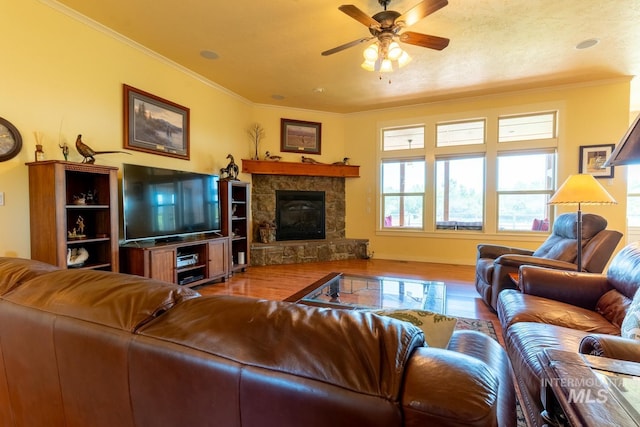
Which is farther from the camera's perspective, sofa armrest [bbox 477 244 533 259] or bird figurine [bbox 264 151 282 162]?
bird figurine [bbox 264 151 282 162]

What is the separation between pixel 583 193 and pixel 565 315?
1291mm

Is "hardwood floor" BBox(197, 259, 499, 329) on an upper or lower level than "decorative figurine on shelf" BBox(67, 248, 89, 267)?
lower

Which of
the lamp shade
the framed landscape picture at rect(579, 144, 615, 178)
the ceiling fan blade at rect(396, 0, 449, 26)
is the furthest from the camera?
the framed landscape picture at rect(579, 144, 615, 178)

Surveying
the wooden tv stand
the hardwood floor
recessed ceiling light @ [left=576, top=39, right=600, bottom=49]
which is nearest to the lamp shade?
the hardwood floor

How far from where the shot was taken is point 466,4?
8.77 ft

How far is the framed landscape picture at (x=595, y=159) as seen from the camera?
432 cm

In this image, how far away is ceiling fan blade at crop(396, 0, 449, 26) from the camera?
2.14 meters

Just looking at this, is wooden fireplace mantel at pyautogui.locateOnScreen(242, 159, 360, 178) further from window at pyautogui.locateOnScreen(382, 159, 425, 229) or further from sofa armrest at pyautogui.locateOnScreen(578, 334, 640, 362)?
sofa armrest at pyautogui.locateOnScreen(578, 334, 640, 362)

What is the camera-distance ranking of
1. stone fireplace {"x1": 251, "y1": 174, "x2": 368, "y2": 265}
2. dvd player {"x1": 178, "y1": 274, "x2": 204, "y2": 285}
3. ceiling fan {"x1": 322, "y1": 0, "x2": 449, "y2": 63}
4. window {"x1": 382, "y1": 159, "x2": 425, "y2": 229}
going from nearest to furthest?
ceiling fan {"x1": 322, "y1": 0, "x2": 449, "y2": 63}, dvd player {"x1": 178, "y1": 274, "x2": 204, "y2": 285}, stone fireplace {"x1": 251, "y1": 174, "x2": 368, "y2": 265}, window {"x1": 382, "y1": 159, "x2": 425, "y2": 229}

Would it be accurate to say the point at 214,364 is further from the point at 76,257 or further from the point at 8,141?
the point at 8,141

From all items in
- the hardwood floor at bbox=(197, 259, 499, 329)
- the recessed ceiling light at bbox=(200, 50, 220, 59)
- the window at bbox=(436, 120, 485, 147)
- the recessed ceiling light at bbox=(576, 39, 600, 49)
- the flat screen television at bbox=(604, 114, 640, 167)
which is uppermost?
the recessed ceiling light at bbox=(200, 50, 220, 59)

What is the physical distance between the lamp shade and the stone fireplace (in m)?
3.45

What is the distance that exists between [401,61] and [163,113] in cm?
294

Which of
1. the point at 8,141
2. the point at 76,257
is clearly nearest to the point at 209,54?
the point at 8,141
